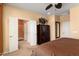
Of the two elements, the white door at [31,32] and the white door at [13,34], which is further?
the white door at [31,32]

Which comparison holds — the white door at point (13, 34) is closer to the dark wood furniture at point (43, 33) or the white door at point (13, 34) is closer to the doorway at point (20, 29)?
the doorway at point (20, 29)

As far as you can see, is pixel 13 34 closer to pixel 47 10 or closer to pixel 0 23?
pixel 0 23

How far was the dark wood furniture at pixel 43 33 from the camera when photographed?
123 cm

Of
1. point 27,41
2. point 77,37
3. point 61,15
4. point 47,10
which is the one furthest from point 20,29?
point 77,37

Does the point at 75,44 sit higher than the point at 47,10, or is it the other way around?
the point at 47,10

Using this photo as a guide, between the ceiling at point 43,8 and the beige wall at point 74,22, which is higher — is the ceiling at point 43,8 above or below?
above

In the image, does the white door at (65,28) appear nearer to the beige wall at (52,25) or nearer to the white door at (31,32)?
the beige wall at (52,25)

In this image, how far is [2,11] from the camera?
1024mm

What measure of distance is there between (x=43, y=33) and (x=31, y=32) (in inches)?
6.9

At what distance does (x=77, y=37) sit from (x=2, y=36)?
3.00ft

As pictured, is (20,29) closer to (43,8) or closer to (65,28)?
(43,8)

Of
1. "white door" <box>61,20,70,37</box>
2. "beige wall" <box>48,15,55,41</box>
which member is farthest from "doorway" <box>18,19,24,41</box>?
"white door" <box>61,20,70,37</box>

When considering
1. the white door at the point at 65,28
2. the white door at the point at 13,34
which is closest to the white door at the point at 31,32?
the white door at the point at 13,34

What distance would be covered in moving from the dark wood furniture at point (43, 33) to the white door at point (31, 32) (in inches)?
2.2
